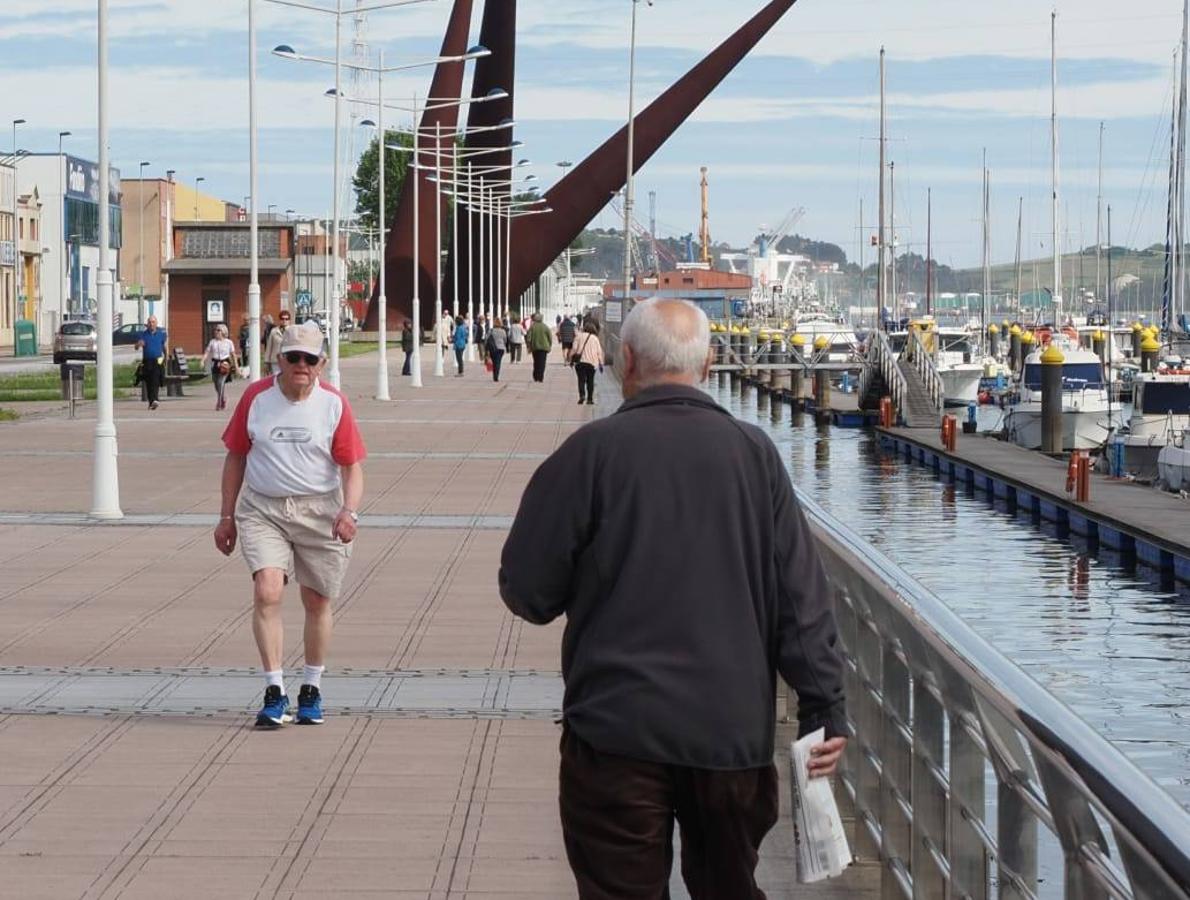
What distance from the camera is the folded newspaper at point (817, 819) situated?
15.7 feet

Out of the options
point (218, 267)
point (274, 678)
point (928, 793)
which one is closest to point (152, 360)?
point (274, 678)

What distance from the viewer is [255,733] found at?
9367 mm

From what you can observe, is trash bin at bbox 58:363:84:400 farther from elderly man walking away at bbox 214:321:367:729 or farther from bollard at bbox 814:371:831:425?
elderly man walking away at bbox 214:321:367:729

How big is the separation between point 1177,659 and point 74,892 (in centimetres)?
1481

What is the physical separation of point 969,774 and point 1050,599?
63.4 feet

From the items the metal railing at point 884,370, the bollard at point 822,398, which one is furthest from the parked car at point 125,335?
the metal railing at point 884,370

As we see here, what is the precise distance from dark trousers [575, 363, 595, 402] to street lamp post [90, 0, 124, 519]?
22.6m

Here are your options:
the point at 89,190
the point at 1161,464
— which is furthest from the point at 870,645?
the point at 89,190

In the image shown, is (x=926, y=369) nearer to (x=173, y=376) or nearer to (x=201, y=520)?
(x=173, y=376)

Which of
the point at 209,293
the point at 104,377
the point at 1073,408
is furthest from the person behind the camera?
the point at 209,293

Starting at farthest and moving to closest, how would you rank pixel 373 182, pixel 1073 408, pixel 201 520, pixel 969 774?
1. pixel 373 182
2. pixel 1073 408
3. pixel 201 520
4. pixel 969 774

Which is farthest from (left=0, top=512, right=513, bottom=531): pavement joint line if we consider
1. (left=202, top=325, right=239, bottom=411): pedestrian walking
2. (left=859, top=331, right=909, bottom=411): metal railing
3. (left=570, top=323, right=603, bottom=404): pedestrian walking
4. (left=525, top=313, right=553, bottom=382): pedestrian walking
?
(left=525, top=313, right=553, bottom=382): pedestrian walking

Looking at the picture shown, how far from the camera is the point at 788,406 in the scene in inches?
2623

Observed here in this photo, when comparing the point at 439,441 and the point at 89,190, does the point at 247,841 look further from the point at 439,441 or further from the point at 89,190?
the point at 89,190
